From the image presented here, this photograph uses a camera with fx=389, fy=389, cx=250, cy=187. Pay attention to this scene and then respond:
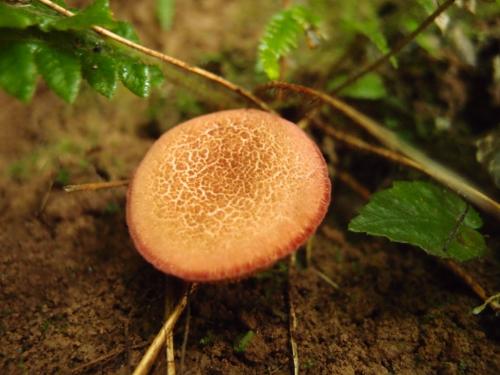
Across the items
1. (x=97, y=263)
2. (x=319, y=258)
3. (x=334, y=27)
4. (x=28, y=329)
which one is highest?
(x=334, y=27)

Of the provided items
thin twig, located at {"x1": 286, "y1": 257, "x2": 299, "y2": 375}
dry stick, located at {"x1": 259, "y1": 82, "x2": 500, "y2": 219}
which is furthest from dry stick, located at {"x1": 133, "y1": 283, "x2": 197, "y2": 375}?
dry stick, located at {"x1": 259, "y1": 82, "x2": 500, "y2": 219}

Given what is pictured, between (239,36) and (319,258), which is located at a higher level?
(239,36)

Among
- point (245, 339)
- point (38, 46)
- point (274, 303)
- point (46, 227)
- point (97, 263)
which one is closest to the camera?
point (38, 46)

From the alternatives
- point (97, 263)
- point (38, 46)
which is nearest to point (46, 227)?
point (97, 263)

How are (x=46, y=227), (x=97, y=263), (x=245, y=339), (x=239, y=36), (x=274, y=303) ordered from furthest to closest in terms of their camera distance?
(x=239, y=36), (x=46, y=227), (x=97, y=263), (x=274, y=303), (x=245, y=339)

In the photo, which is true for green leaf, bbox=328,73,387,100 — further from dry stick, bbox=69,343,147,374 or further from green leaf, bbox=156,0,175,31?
dry stick, bbox=69,343,147,374

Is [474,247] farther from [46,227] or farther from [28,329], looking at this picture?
[46,227]

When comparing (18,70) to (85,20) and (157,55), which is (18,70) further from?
(157,55)
